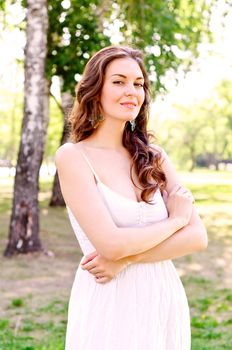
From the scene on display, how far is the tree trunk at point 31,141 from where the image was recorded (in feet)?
32.5

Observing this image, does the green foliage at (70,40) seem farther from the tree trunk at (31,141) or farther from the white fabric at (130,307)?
the white fabric at (130,307)

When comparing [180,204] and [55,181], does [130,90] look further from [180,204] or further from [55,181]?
[55,181]

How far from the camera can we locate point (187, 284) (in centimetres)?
836

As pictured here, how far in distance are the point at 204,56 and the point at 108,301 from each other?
16269mm

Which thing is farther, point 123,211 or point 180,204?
point 180,204

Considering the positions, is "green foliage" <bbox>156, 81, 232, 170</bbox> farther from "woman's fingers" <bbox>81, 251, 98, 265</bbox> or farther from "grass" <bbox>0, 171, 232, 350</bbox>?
"woman's fingers" <bbox>81, 251, 98, 265</bbox>

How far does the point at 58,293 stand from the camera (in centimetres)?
773

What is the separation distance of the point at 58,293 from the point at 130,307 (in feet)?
17.9

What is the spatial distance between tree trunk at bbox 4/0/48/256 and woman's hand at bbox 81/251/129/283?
766cm

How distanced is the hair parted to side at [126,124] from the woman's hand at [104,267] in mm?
281

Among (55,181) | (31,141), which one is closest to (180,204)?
A: (31,141)

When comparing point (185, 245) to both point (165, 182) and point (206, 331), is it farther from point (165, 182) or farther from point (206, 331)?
point (206, 331)

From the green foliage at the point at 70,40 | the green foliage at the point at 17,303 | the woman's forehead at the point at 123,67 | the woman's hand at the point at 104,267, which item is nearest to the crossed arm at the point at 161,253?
the woman's hand at the point at 104,267

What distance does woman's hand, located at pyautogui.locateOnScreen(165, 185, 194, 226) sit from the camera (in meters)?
2.62
